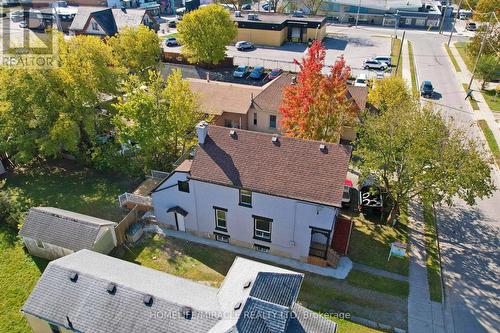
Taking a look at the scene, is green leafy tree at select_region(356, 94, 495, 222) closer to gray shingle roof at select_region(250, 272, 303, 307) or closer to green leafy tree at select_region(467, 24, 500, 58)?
gray shingle roof at select_region(250, 272, 303, 307)

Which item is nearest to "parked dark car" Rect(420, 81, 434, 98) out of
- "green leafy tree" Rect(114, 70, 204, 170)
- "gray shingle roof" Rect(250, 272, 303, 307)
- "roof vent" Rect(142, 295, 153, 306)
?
"green leafy tree" Rect(114, 70, 204, 170)

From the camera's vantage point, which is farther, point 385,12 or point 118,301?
point 385,12

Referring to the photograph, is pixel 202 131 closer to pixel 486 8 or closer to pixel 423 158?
pixel 423 158

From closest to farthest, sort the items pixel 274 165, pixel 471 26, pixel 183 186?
pixel 274 165 → pixel 183 186 → pixel 471 26

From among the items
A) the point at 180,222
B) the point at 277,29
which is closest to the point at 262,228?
the point at 180,222

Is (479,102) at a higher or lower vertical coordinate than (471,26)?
lower

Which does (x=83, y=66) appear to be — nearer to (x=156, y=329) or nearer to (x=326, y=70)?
(x=156, y=329)
